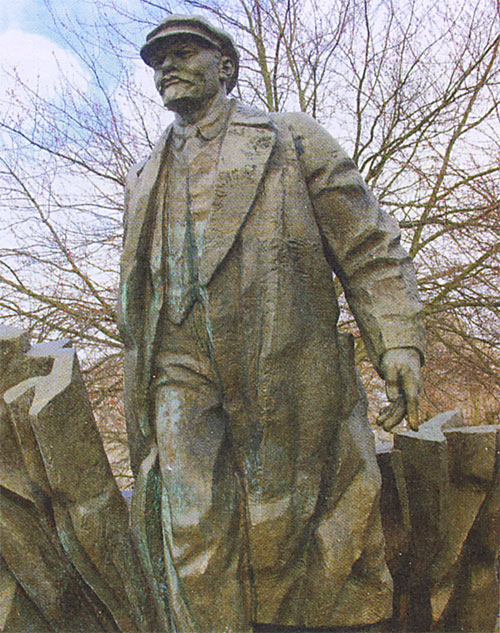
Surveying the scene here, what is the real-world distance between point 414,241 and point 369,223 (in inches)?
183

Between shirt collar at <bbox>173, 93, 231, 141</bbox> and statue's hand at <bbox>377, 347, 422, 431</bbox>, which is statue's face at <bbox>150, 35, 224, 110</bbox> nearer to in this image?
shirt collar at <bbox>173, 93, 231, 141</bbox>

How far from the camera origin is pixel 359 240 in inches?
100

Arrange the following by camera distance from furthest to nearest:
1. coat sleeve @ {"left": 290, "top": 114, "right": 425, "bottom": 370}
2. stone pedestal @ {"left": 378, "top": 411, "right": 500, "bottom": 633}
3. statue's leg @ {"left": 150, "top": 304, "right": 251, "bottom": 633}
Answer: stone pedestal @ {"left": 378, "top": 411, "right": 500, "bottom": 633}
coat sleeve @ {"left": 290, "top": 114, "right": 425, "bottom": 370}
statue's leg @ {"left": 150, "top": 304, "right": 251, "bottom": 633}

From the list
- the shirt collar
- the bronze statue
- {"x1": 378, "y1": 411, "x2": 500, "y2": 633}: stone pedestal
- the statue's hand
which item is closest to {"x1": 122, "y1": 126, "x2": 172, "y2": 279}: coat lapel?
the bronze statue

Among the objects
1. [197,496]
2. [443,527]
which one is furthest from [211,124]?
[443,527]

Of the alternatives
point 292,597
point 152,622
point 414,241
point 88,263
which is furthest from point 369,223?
point 88,263

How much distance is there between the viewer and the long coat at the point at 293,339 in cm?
242

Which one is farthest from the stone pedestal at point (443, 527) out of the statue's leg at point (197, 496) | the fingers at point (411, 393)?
the statue's leg at point (197, 496)

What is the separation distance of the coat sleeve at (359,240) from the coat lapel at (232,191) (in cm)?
18

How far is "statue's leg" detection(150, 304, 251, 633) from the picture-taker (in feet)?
7.54

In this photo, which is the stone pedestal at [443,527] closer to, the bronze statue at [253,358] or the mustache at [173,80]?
the bronze statue at [253,358]

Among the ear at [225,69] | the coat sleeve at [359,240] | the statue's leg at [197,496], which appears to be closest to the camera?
the statue's leg at [197,496]

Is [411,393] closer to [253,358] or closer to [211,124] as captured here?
[253,358]

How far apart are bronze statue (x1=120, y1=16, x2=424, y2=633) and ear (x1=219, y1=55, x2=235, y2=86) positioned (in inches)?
0.5
